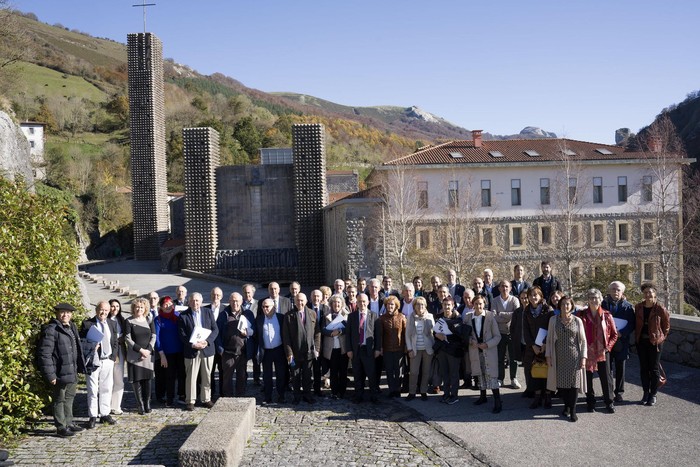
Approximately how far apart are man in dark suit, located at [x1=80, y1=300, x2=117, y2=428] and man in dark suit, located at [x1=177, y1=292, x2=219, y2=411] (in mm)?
1028

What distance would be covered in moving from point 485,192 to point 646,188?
10.3 metres

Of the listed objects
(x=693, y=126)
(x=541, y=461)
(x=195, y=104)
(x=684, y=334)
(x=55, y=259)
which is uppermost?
(x=195, y=104)

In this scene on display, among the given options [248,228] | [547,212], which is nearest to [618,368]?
[547,212]

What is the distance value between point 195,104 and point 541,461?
86580mm

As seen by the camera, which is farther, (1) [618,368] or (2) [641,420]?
(1) [618,368]

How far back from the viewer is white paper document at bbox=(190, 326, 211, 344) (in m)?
9.29

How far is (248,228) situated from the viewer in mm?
39281

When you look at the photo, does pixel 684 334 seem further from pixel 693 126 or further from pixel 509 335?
pixel 693 126

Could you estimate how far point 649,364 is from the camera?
8.59 meters

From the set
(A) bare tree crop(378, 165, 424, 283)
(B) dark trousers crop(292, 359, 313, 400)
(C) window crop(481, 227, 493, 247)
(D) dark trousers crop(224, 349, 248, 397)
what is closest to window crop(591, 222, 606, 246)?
(C) window crop(481, 227, 493, 247)

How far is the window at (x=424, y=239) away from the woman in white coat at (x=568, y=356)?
2635 cm

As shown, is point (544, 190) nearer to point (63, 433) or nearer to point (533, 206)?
point (533, 206)

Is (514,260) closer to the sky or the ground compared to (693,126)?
closer to the ground

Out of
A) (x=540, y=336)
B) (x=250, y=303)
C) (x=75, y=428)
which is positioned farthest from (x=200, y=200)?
(x=540, y=336)
